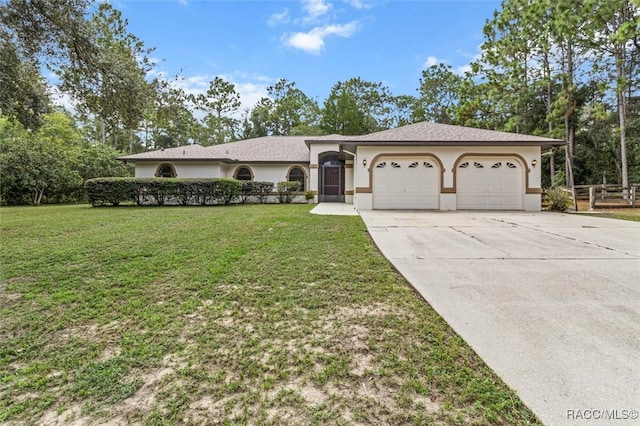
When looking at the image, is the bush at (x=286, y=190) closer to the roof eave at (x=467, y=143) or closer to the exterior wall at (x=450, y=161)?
the exterior wall at (x=450, y=161)

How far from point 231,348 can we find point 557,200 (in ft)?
52.6

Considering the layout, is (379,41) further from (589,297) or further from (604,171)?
(604,171)

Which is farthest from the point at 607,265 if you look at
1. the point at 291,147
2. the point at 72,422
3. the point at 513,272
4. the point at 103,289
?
the point at 291,147

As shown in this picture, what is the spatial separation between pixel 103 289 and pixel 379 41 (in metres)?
16.4

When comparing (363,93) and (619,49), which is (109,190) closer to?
(619,49)

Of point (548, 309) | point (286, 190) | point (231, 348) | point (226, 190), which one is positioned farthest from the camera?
point (286, 190)

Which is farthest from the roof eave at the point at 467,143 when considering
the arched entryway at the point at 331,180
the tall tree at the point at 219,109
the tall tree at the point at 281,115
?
the tall tree at the point at 219,109

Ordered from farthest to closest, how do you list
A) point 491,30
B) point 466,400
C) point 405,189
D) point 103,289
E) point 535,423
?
point 491,30, point 405,189, point 103,289, point 466,400, point 535,423

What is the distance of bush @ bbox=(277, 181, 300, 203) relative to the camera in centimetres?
1809

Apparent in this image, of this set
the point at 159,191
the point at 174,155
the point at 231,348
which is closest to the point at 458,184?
the point at 231,348

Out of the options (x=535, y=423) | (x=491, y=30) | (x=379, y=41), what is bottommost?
(x=535, y=423)

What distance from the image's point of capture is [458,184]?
46.2 feet

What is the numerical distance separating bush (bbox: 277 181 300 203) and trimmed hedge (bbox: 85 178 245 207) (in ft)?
9.31

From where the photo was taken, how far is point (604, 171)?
75.8 feet
